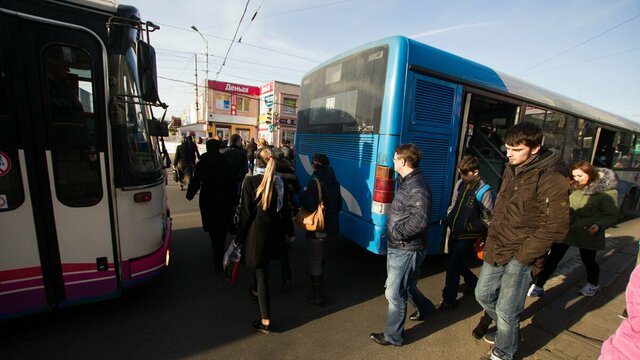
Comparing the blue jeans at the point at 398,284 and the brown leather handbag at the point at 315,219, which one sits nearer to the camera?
the blue jeans at the point at 398,284

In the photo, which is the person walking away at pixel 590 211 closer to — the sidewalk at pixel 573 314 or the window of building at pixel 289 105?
the sidewalk at pixel 573 314

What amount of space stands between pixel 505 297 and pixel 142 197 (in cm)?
338

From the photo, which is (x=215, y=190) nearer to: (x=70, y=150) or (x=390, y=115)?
(x=70, y=150)

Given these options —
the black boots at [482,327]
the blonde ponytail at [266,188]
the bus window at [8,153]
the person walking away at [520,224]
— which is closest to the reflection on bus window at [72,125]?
the bus window at [8,153]

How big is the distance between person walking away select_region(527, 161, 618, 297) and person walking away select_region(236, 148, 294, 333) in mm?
3638

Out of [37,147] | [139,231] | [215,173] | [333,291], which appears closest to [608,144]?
[333,291]

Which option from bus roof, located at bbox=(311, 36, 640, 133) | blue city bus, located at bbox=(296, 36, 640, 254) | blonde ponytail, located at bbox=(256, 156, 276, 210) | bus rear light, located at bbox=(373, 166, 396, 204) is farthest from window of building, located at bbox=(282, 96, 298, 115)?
blonde ponytail, located at bbox=(256, 156, 276, 210)

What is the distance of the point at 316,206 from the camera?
3.11m

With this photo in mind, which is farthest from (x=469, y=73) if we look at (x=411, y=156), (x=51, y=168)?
(x=51, y=168)

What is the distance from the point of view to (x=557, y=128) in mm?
5410

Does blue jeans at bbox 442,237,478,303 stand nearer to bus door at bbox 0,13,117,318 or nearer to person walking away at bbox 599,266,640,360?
person walking away at bbox 599,266,640,360

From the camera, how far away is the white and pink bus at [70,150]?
2250 millimetres

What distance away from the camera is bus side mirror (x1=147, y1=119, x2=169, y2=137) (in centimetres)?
287

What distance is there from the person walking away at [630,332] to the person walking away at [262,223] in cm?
231
